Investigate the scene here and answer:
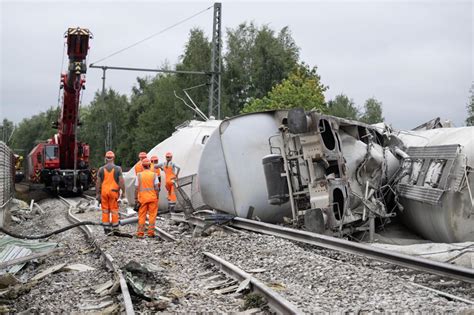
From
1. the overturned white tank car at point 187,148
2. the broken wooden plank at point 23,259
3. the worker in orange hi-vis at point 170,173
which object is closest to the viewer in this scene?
the broken wooden plank at point 23,259

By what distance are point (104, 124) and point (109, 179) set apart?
59.9m

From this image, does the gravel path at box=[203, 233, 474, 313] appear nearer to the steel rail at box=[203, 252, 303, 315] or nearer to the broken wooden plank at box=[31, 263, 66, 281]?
the steel rail at box=[203, 252, 303, 315]

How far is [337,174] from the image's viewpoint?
11.0 m

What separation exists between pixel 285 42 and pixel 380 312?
56.3 m

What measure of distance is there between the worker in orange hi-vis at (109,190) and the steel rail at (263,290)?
169 inches

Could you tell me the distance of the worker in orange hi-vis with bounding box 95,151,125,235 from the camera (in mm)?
11266

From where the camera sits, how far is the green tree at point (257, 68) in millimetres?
55531

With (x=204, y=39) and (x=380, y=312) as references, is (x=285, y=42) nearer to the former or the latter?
(x=204, y=39)

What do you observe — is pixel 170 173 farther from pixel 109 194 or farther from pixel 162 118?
pixel 162 118

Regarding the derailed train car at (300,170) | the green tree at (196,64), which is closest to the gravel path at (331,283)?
the derailed train car at (300,170)

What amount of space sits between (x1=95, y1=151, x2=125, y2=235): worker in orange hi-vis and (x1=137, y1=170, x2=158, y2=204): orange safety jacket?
0.40 metres

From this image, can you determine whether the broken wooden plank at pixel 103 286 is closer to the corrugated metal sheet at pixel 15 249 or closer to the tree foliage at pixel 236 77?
the corrugated metal sheet at pixel 15 249

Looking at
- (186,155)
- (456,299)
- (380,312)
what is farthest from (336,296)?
(186,155)

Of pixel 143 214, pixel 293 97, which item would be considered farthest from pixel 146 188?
pixel 293 97
